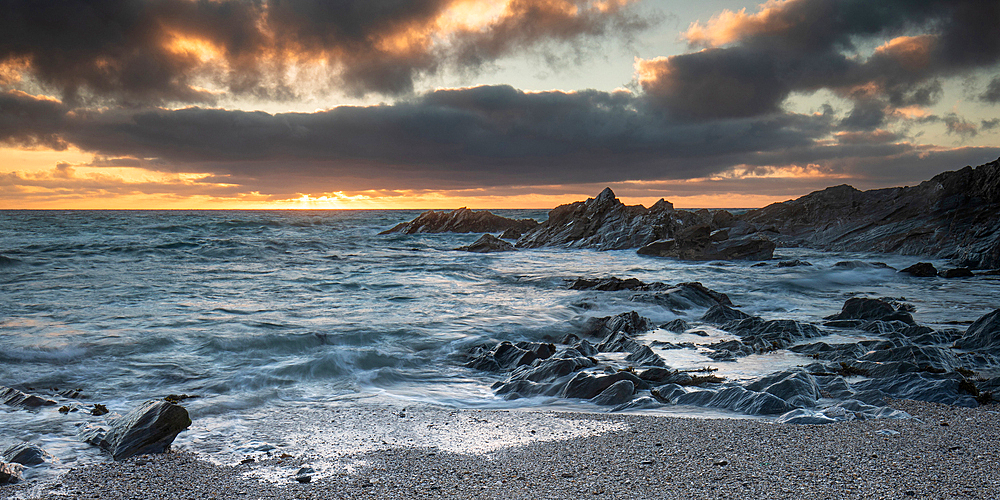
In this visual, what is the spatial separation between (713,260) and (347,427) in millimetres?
23110

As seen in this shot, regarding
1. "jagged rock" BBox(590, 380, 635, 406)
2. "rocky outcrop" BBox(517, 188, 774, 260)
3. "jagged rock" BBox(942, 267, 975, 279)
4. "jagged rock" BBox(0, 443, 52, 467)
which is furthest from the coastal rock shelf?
"rocky outcrop" BBox(517, 188, 774, 260)

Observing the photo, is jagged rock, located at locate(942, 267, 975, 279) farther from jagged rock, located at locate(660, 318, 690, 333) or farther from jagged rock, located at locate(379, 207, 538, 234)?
jagged rock, located at locate(379, 207, 538, 234)

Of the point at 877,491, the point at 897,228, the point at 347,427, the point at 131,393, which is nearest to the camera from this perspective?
the point at 877,491

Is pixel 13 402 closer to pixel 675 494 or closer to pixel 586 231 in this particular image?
pixel 675 494

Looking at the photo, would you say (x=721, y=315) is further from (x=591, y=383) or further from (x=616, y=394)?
(x=616, y=394)

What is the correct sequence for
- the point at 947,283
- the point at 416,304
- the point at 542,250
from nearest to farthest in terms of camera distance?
the point at 416,304 < the point at 947,283 < the point at 542,250

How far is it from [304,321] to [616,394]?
7.95 m

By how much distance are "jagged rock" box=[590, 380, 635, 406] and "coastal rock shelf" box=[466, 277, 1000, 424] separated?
0.01 metres

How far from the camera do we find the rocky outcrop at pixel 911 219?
22094mm

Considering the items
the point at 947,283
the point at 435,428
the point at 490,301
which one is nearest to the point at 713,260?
the point at 947,283

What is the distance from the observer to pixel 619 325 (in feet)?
34.2

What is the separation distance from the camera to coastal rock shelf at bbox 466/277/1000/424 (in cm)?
568

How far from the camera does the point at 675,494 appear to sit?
3604mm

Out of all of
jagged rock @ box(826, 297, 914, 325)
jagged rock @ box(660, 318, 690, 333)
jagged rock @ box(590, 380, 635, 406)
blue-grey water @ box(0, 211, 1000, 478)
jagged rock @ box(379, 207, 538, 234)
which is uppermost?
jagged rock @ box(379, 207, 538, 234)
